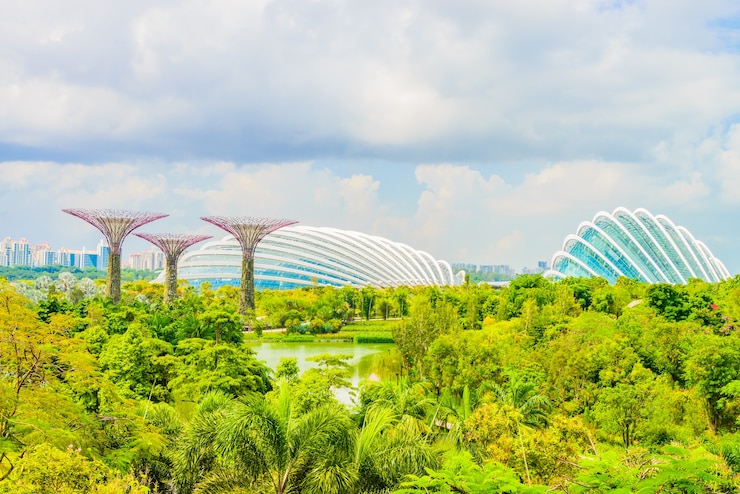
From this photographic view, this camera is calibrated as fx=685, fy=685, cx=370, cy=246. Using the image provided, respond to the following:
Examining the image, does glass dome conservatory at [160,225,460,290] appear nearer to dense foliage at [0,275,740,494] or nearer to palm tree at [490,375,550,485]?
dense foliage at [0,275,740,494]

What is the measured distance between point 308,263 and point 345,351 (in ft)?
146

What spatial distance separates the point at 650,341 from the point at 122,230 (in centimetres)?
3305

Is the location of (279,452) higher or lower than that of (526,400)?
higher

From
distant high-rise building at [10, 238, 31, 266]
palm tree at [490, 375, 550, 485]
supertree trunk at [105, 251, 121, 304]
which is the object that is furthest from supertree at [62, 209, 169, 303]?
distant high-rise building at [10, 238, 31, 266]

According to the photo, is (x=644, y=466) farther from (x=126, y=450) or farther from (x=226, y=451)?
(x=126, y=450)

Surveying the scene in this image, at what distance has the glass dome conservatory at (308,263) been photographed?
84125 millimetres

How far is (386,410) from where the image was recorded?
41.5 feet

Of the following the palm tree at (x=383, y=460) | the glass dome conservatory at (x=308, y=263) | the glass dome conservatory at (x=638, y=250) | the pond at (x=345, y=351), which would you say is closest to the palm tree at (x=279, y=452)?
the palm tree at (x=383, y=460)

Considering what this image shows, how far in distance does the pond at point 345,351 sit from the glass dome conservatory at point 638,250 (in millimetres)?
27515

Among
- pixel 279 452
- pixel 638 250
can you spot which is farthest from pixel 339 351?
pixel 638 250

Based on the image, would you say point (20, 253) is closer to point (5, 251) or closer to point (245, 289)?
point (5, 251)

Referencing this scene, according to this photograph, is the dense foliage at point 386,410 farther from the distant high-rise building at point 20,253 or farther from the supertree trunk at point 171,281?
the distant high-rise building at point 20,253

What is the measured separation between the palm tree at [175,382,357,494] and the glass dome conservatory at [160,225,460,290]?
69791mm

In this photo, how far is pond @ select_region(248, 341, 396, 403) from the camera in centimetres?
3319
